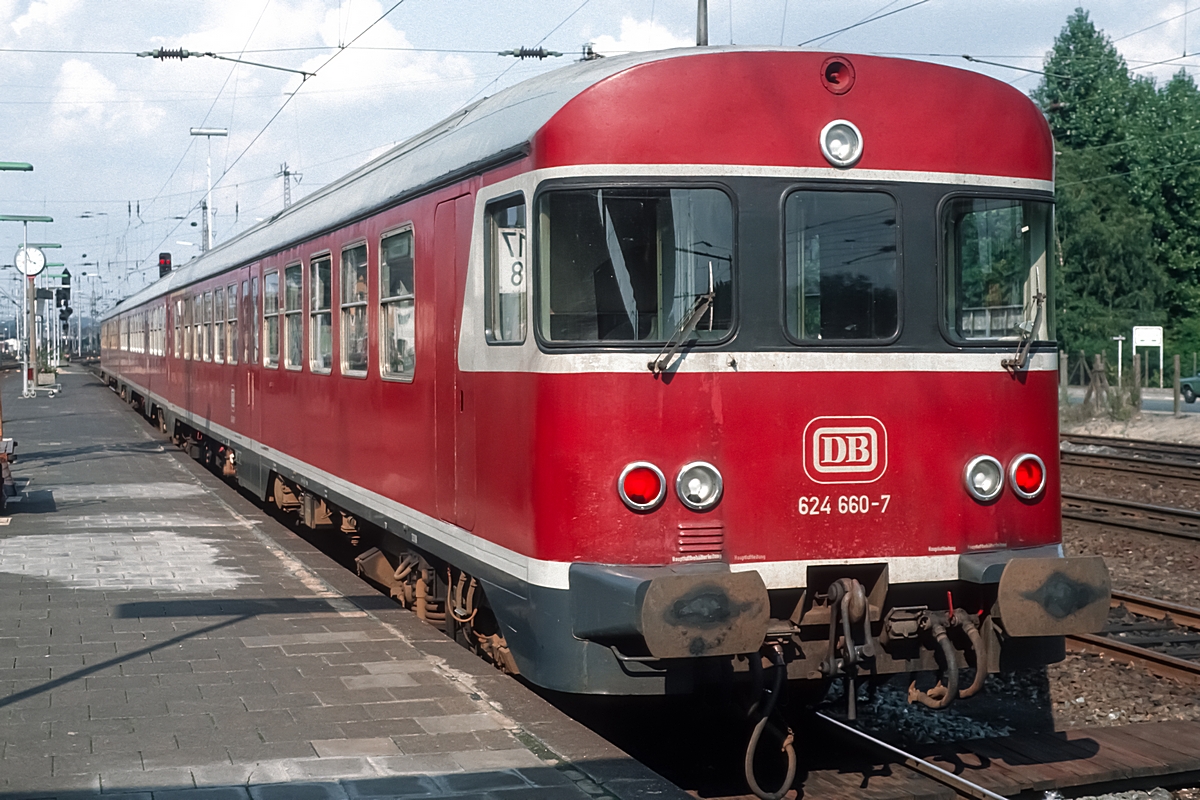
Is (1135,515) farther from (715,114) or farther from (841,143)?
(715,114)

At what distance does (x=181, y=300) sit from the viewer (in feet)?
72.4

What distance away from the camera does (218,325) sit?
1716 cm

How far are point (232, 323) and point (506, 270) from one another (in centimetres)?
1028

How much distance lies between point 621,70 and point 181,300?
691 inches

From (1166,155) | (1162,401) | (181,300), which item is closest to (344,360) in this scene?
(181,300)

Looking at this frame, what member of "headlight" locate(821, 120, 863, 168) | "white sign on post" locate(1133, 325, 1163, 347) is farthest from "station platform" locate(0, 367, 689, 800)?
"white sign on post" locate(1133, 325, 1163, 347)

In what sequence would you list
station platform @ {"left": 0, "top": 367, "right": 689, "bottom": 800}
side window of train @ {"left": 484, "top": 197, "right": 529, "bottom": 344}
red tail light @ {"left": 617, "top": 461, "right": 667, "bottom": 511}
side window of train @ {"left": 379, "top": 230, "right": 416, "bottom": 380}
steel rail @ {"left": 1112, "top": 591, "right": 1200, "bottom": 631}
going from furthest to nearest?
steel rail @ {"left": 1112, "top": 591, "right": 1200, "bottom": 631} < side window of train @ {"left": 379, "top": 230, "right": 416, "bottom": 380} < side window of train @ {"left": 484, "top": 197, "right": 529, "bottom": 344} < red tail light @ {"left": 617, "top": 461, "right": 667, "bottom": 511} < station platform @ {"left": 0, "top": 367, "right": 689, "bottom": 800}

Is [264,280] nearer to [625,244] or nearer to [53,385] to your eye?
[625,244]

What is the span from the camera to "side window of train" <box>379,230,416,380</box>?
311 inches

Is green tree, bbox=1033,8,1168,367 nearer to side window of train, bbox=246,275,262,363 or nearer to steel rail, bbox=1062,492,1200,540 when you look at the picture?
steel rail, bbox=1062,492,1200,540

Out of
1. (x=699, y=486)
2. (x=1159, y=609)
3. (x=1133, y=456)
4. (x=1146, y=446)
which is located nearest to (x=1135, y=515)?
(x=1159, y=609)

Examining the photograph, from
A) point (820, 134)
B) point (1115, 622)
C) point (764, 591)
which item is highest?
point (820, 134)

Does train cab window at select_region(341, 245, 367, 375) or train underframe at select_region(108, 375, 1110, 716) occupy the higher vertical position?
train cab window at select_region(341, 245, 367, 375)

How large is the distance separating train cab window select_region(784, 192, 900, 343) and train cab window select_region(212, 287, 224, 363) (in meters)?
11.9
